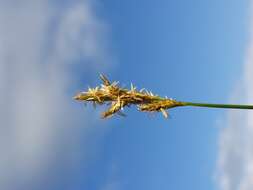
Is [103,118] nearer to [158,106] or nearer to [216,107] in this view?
[158,106]

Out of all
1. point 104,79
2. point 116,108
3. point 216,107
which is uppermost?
point 104,79

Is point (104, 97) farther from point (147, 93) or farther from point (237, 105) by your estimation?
point (237, 105)

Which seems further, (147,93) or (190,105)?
(147,93)

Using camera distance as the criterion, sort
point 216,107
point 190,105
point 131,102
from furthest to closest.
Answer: point 131,102 < point 190,105 < point 216,107

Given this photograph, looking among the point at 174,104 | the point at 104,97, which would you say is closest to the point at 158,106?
the point at 174,104

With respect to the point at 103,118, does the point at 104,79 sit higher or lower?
higher

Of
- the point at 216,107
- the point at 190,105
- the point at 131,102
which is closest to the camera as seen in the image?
the point at 216,107

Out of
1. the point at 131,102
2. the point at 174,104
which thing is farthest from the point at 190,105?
the point at 131,102
